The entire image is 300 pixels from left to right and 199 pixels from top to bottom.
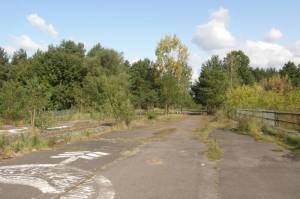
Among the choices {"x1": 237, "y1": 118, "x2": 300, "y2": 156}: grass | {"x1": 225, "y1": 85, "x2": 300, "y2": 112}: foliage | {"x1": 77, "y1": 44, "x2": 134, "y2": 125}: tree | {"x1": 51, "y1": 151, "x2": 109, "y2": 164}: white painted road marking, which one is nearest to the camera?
{"x1": 51, "y1": 151, "x2": 109, "y2": 164}: white painted road marking

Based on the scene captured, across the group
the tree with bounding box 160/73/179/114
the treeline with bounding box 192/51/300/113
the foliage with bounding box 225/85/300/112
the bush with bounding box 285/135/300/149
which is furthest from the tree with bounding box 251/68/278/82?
the bush with bounding box 285/135/300/149

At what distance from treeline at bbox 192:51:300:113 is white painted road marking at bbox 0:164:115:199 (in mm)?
21239

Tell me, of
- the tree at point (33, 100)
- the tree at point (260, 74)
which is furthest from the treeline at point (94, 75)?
the tree at point (260, 74)

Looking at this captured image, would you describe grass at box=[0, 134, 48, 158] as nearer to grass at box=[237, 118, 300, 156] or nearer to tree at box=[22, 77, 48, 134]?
tree at box=[22, 77, 48, 134]

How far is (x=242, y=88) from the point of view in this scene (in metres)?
54.2

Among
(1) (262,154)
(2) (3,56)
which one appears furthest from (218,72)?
(1) (262,154)

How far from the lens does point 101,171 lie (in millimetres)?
11305

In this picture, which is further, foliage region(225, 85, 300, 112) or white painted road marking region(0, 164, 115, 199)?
foliage region(225, 85, 300, 112)

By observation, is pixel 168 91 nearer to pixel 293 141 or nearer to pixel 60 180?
pixel 293 141

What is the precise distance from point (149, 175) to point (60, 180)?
2.22 metres

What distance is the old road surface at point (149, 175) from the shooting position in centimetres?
845

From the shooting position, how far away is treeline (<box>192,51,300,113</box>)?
35656mm

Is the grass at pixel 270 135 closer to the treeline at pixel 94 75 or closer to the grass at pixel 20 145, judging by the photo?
the grass at pixel 20 145

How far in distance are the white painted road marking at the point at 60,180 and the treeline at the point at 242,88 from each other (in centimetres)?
2124
